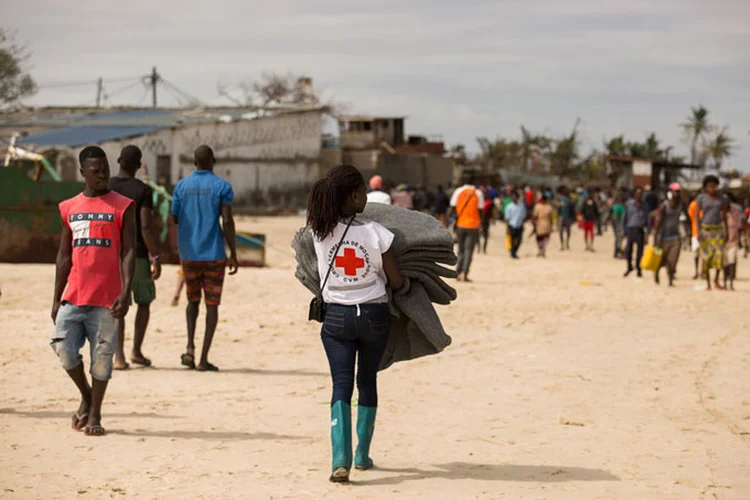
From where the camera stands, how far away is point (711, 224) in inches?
739

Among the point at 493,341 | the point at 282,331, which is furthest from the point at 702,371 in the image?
the point at 282,331

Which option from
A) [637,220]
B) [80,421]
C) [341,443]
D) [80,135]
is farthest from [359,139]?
[341,443]

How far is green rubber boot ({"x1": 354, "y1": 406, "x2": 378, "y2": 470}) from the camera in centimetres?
654

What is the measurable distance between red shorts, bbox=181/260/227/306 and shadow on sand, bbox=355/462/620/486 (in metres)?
3.55

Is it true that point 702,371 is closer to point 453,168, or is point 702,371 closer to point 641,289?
point 641,289

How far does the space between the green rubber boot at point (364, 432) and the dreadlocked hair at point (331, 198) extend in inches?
39.5

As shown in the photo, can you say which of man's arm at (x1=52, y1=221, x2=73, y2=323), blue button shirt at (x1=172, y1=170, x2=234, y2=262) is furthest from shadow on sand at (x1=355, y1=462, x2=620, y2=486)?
blue button shirt at (x1=172, y1=170, x2=234, y2=262)

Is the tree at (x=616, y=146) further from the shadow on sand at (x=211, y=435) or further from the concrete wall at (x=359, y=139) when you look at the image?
the shadow on sand at (x=211, y=435)

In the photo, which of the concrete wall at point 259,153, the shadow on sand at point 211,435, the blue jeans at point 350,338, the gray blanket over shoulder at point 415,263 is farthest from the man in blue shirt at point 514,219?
the blue jeans at point 350,338

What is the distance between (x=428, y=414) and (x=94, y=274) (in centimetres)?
263

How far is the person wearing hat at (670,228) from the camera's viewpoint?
64.7 feet

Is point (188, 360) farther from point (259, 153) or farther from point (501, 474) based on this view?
point (259, 153)

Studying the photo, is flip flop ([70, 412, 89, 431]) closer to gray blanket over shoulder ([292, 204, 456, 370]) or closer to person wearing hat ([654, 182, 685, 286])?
gray blanket over shoulder ([292, 204, 456, 370])

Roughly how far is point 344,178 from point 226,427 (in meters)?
2.33
